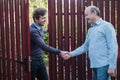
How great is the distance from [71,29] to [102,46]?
1.44 m

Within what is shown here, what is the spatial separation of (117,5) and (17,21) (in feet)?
6.30

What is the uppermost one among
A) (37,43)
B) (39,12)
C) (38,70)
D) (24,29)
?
(39,12)

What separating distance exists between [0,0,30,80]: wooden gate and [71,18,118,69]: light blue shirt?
1.11 meters

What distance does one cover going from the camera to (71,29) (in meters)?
7.39

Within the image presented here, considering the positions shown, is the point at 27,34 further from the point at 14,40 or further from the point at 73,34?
the point at 73,34

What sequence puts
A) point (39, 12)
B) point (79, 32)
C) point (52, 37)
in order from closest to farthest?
1. point (39, 12)
2. point (79, 32)
3. point (52, 37)

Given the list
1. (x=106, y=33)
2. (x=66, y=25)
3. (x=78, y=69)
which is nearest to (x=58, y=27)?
(x=66, y=25)

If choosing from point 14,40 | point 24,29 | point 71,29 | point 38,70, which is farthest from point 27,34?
point 71,29

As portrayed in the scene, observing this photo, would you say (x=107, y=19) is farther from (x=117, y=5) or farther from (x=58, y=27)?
(x=58, y=27)

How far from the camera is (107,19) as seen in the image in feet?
23.7

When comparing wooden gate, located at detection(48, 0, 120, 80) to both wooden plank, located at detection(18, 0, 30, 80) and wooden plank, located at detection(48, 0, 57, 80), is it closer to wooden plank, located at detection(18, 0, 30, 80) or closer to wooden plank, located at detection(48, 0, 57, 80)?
wooden plank, located at detection(48, 0, 57, 80)

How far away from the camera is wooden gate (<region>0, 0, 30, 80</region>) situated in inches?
254

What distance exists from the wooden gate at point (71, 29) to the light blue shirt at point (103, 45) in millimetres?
1094

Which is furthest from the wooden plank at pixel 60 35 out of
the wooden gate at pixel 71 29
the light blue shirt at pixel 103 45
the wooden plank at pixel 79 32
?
the light blue shirt at pixel 103 45
